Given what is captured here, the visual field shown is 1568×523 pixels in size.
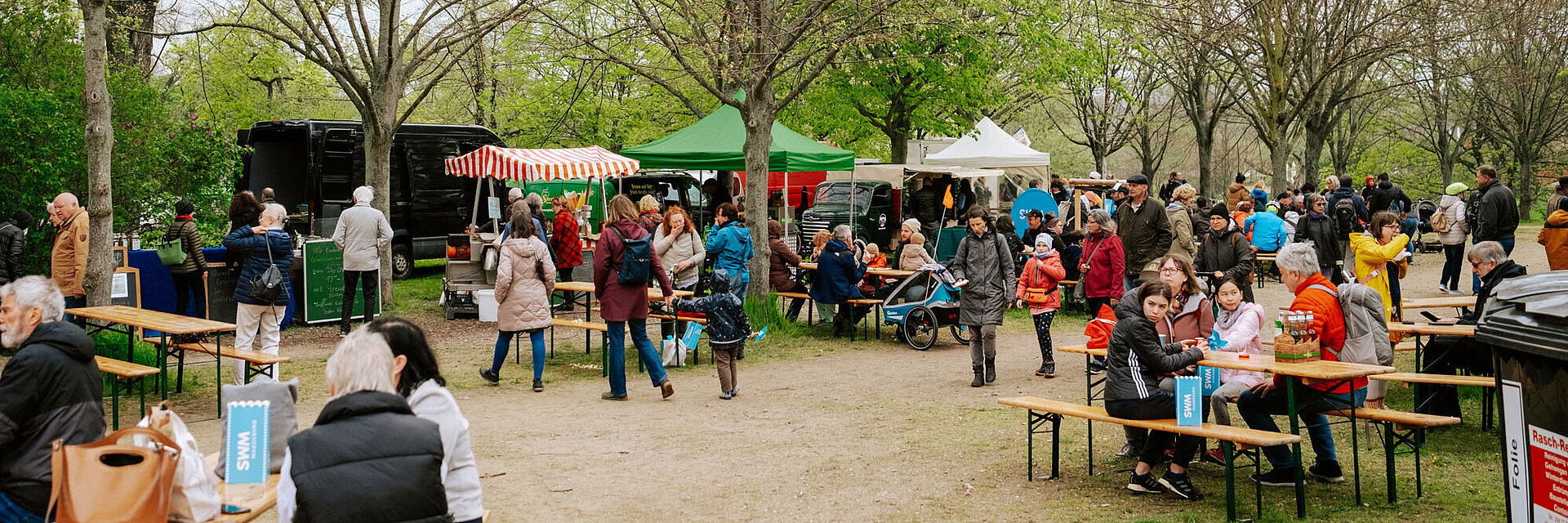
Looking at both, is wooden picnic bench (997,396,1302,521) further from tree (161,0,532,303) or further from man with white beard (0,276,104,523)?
tree (161,0,532,303)

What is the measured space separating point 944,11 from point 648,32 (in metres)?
3.79

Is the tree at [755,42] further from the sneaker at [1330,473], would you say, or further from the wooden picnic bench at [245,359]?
the sneaker at [1330,473]

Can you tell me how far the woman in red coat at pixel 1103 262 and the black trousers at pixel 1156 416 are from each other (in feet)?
13.5

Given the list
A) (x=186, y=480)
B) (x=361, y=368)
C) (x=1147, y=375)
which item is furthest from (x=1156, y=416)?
(x=186, y=480)

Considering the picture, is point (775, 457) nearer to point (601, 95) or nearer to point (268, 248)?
point (268, 248)

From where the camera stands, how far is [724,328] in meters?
9.23

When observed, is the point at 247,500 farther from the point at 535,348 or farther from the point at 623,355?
the point at 535,348

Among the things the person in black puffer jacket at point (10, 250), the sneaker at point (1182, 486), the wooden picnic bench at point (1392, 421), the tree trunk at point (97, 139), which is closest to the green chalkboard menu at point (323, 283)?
the person in black puffer jacket at point (10, 250)

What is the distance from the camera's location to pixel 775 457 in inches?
288

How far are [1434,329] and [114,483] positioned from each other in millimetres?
7893

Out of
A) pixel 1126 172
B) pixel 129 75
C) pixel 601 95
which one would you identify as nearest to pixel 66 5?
pixel 129 75

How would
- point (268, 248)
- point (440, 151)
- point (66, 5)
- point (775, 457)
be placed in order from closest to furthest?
point (775, 457) → point (268, 248) → point (66, 5) → point (440, 151)

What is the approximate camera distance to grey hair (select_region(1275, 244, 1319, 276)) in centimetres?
634

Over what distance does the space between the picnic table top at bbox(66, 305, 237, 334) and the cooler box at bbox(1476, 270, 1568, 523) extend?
7.48 meters
